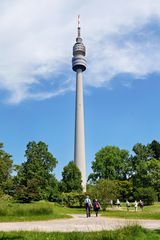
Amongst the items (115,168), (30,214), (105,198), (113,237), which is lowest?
(113,237)

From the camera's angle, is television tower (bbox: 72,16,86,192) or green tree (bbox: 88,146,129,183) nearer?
green tree (bbox: 88,146,129,183)

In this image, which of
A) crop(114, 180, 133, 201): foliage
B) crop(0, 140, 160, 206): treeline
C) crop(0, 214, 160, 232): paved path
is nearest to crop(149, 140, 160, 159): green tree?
crop(0, 140, 160, 206): treeline

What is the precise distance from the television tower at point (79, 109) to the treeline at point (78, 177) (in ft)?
20.2

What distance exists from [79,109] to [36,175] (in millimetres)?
34494

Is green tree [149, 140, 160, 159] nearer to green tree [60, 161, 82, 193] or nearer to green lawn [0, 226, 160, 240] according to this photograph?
green tree [60, 161, 82, 193]

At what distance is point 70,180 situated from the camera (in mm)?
72938

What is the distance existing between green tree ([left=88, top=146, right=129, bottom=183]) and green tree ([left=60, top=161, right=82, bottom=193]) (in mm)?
11316

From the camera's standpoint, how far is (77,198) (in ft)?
188

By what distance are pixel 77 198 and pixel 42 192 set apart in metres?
8.57

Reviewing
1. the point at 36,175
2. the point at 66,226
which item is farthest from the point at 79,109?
the point at 66,226

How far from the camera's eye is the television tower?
300ft

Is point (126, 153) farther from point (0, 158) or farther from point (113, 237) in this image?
point (113, 237)

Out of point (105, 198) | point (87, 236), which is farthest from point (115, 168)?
point (87, 236)

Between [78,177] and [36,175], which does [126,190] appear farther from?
[36,175]
